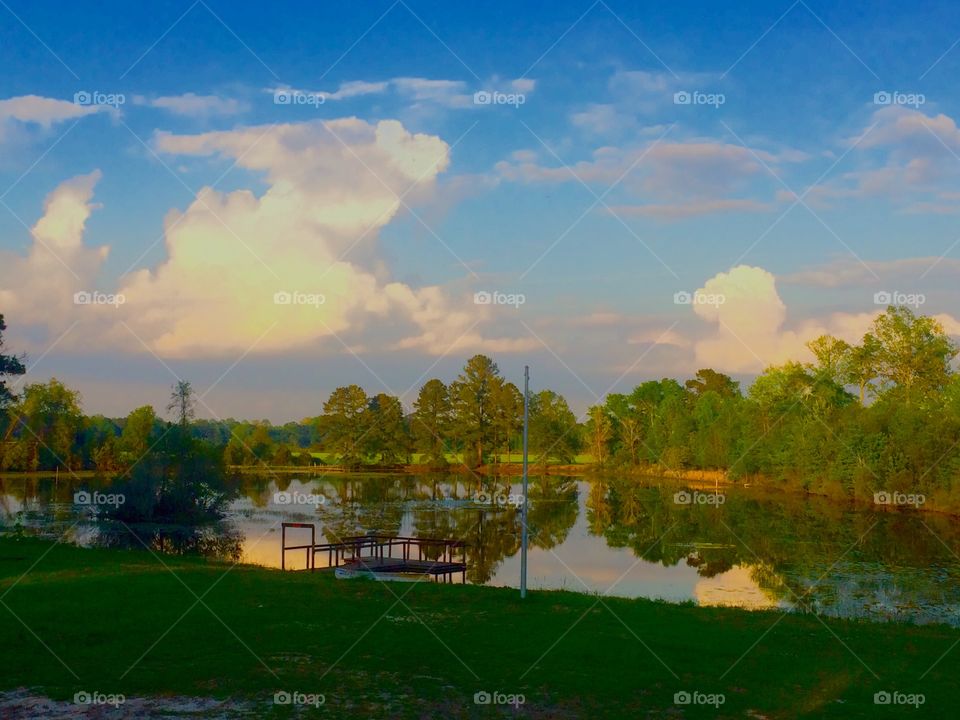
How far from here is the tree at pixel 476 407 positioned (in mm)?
107500

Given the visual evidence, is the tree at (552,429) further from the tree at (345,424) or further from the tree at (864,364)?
the tree at (864,364)

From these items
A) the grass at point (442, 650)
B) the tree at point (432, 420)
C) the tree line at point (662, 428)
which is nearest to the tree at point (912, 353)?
the tree line at point (662, 428)

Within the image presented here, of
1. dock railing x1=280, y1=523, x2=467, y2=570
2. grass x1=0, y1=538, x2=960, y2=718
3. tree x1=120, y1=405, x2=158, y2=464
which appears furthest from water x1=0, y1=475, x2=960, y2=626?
grass x1=0, y1=538, x2=960, y2=718

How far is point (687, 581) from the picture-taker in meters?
32.3

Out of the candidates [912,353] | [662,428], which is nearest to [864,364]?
[912,353]

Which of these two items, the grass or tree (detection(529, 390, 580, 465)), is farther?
tree (detection(529, 390, 580, 465))

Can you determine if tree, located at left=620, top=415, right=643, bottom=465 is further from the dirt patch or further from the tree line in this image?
the dirt patch

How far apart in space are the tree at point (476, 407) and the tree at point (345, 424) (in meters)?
12.1

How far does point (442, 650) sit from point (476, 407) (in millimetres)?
92738

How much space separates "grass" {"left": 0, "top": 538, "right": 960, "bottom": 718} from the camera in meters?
12.4

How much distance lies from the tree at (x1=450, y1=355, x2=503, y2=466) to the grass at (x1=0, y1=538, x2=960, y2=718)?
85609 mm

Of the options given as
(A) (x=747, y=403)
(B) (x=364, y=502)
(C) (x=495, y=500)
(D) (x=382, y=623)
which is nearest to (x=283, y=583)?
(D) (x=382, y=623)

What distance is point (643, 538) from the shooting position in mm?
45094

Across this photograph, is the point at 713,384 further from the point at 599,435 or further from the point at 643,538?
the point at 643,538
